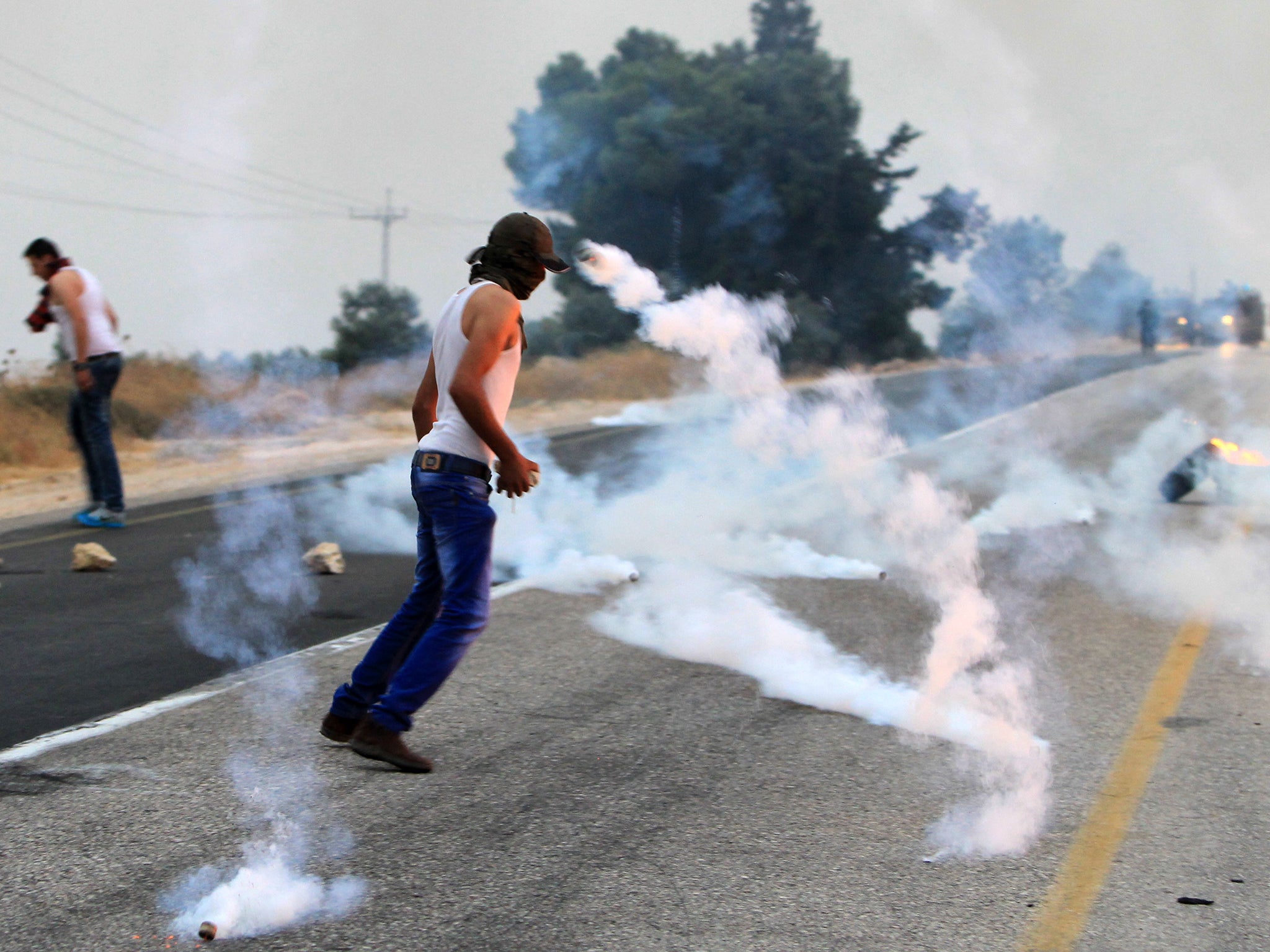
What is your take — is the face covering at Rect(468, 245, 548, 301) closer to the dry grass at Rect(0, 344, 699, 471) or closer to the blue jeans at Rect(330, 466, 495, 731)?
the blue jeans at Rect(330, 466, 495, 731)

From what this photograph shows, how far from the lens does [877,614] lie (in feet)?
23.6

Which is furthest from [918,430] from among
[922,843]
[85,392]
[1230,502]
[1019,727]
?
[922,843]

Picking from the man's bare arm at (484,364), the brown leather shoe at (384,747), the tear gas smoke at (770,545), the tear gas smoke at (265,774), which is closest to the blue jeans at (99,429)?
the tear gas smoke at (265,774)

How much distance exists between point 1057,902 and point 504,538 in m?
6.07

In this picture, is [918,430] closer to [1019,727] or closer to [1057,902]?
[1019,727]

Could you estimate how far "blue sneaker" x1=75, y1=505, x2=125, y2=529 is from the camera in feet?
33.1

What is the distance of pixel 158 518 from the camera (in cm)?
1074

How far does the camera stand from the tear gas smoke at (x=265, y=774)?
3.27 m

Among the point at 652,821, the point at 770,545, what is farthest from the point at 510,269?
the point at 770,545

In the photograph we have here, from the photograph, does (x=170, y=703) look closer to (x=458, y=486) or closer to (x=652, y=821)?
(x=458, y=486)

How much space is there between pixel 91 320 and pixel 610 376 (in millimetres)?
19671

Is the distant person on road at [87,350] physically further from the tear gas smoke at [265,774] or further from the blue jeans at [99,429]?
the tear gas smoke at [265,774]

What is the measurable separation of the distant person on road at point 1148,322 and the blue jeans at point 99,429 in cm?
2537

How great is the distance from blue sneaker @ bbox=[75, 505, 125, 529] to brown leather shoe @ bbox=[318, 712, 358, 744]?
630 centimetres
